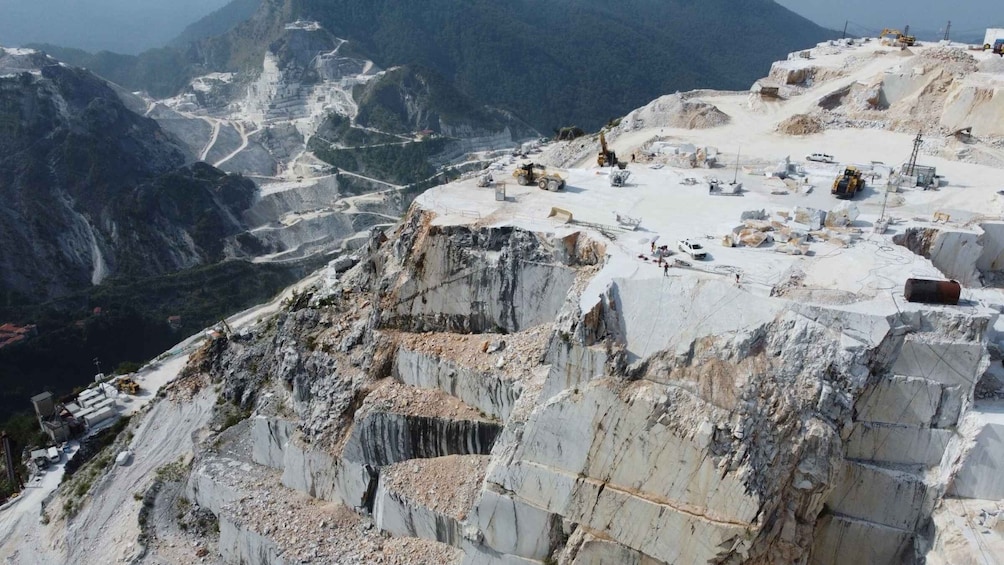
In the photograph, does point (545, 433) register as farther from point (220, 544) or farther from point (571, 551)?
point (220, 544)

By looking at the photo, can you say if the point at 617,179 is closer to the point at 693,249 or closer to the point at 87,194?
the point at 693,249

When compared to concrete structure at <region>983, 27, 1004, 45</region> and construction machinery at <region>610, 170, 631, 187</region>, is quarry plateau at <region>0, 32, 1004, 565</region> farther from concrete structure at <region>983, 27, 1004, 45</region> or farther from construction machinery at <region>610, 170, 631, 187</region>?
concrete structure at <region>983, 27, 1004, 45</region>

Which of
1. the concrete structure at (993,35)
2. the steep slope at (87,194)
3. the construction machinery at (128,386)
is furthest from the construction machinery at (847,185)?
the steep slope at (87,194)

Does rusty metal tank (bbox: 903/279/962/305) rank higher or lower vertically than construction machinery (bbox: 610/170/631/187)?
lower

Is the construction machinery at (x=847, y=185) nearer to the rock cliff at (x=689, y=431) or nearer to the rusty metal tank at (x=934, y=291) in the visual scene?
the rusty metal tank at (x=934, y=291)

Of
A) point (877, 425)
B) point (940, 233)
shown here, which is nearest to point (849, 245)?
point (940, 233)

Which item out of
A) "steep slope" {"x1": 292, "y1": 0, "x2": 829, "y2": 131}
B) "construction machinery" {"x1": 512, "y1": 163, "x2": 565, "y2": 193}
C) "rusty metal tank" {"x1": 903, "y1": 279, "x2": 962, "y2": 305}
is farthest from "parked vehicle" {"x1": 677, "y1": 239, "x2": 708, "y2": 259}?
"steep slope" {"x1": 292, "y1": 0, "x2": 829, "y2": 131}

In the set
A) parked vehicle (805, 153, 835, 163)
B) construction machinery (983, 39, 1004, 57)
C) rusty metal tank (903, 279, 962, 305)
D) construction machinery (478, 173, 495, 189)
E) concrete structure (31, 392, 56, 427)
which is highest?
construction machinery (983, 39, 1004, 57)
